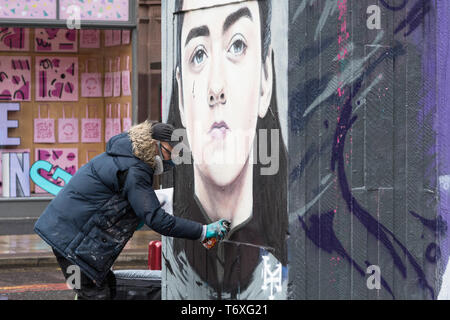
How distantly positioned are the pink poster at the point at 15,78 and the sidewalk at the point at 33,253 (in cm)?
293

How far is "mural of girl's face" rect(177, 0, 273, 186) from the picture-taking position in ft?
17.4

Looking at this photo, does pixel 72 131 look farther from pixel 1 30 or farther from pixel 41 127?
pixel 1 30

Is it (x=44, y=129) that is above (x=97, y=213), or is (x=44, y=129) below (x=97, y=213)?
above

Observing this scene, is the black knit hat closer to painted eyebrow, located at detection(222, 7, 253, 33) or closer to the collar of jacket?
the collar of jacket

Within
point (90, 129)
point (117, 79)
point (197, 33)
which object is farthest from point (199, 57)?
point (90, 129)

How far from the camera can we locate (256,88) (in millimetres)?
5258

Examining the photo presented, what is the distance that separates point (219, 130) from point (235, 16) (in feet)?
2.43

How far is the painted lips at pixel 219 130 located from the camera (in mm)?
5562

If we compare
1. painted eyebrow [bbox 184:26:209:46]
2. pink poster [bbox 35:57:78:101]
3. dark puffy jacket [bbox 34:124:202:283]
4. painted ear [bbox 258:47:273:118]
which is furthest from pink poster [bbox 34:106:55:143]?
painted ear [bbox 258:47:273:118]

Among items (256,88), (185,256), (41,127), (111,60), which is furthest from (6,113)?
(256,88)

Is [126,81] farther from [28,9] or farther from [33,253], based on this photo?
[33,253]

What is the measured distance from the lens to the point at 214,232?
538cm

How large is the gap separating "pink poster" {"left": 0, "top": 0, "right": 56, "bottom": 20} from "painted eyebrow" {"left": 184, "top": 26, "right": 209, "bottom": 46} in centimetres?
851

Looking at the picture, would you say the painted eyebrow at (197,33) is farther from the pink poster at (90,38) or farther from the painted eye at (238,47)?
the pink poster at (90,38)
